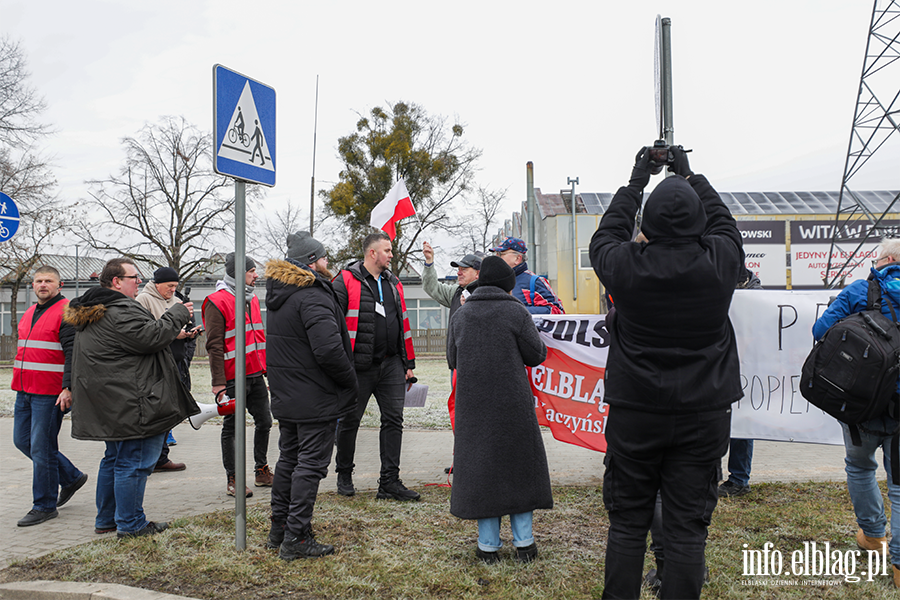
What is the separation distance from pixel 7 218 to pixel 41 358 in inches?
79.1

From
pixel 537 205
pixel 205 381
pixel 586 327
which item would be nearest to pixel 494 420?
pixel 586 327

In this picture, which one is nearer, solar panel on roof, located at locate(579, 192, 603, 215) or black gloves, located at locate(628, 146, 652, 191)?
black gloves, located at locate(628, 146, 652, 191)

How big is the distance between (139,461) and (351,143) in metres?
33.6

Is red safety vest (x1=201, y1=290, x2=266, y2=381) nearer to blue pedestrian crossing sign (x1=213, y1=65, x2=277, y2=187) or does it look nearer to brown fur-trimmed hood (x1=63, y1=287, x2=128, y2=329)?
brown fur-trimmed hood (x1=63, y1=287, x2=128, y2=329)

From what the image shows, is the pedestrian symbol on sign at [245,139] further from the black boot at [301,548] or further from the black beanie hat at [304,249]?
the black boot at [301,548]

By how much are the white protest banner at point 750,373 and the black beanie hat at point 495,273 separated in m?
1.61

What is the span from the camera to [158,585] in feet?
12.3

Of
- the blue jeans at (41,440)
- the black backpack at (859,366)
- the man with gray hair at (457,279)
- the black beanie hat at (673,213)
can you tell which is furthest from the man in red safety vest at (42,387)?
the black backpack at (859,366)

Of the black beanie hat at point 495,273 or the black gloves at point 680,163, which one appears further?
the black beanie hat at point 495,273

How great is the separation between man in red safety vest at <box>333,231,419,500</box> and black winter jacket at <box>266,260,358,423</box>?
0.95 m

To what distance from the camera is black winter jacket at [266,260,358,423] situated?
168 inches

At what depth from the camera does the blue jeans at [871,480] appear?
3.63 m

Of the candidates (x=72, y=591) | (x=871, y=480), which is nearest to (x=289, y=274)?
(x=72, y=591)

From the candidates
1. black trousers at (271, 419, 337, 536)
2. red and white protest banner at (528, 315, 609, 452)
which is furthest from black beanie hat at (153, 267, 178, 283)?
red and white protest banner at (528, 315, 609, 452)
